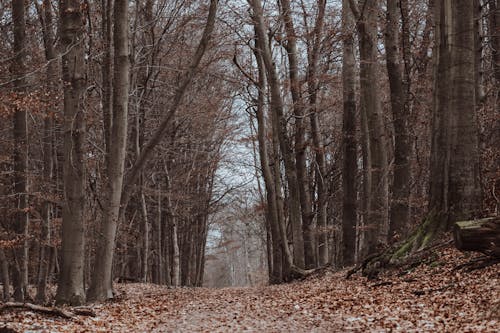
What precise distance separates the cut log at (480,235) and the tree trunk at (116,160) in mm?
6583

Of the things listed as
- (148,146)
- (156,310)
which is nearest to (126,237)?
(148,146)

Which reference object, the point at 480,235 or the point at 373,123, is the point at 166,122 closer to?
the point at 373,123

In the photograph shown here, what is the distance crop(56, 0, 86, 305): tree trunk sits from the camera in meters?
10.3

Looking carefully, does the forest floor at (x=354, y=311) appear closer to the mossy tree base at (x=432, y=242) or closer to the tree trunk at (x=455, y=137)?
the mossy tree base at (x=432, y=242)

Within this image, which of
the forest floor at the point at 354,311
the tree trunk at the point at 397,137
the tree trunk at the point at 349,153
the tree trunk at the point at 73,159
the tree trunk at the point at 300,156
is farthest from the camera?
the tree trunk at the point at 300,156

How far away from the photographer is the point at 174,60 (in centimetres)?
2069

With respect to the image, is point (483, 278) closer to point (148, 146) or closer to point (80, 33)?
point (148, 146)

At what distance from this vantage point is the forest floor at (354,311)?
21.0 ft

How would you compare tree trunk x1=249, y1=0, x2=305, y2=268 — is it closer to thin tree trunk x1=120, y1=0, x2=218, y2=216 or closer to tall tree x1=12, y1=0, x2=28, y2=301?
thin tree trunk x1=120, y1=0, x2=218, y2=216

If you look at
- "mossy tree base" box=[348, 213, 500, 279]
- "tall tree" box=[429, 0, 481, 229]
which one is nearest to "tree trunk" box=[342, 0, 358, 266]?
"mossy tree base" box=[348, 213, 500, 279]

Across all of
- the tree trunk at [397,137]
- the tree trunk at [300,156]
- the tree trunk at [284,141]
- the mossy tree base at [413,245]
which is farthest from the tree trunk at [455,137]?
the tree trunk at [300,156]

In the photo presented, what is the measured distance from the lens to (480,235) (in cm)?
754

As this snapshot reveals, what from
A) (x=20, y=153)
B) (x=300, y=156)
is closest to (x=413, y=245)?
(x=300, y=156)

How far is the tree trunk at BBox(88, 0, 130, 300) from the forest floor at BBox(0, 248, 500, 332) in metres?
1.04
